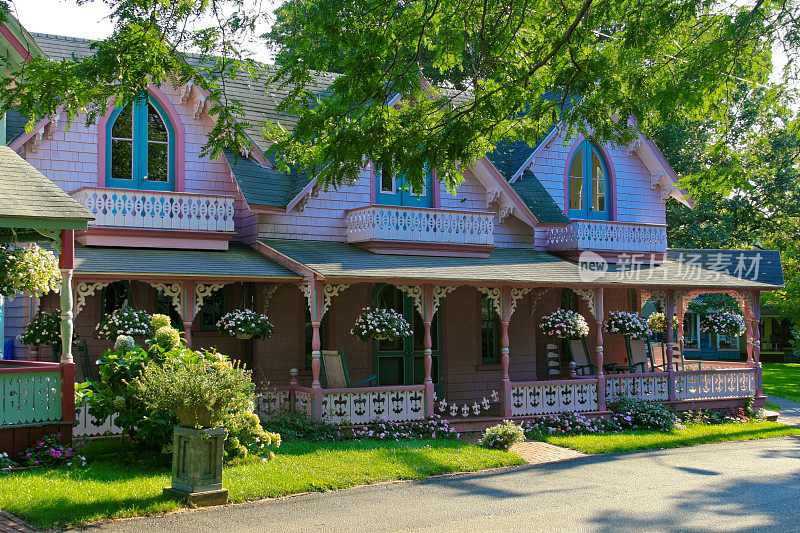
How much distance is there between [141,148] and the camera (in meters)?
17.4

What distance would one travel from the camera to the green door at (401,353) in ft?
63.5

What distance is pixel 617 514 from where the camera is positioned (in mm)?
10039

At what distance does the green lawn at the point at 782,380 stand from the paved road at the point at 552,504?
16665mm

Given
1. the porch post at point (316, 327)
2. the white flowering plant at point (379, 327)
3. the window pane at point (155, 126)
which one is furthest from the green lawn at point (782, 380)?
the window pane at point (155, 126)

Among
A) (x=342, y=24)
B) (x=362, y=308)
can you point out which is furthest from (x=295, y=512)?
(x=362, y=308)

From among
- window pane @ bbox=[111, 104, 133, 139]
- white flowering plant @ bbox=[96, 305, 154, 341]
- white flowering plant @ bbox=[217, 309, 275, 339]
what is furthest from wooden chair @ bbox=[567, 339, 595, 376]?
window pane @ bbox=[111, 104, 133, 139]

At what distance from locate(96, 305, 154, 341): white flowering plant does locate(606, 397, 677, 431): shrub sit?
9794 mm

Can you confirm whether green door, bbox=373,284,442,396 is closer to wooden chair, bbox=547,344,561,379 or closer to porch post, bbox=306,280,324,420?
wooden chair, bbox=547,344,561,379

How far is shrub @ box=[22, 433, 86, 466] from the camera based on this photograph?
442 inches

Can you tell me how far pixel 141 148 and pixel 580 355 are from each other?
11.3 metres

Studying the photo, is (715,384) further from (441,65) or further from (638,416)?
(441,65)

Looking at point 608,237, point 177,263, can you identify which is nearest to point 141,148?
point 177,263

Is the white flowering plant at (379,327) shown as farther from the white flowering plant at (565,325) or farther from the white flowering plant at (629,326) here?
the white flowering plant at (629,326)

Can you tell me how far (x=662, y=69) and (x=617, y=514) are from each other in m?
6.00
